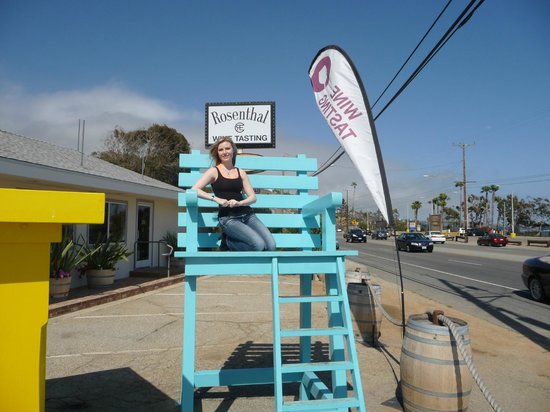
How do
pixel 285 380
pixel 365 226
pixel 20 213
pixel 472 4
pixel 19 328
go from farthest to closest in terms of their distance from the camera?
pixel 365 226, pixel 472 4, pixel 285 380, pixel 19 328, pixel 20 213

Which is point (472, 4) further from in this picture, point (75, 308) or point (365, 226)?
point (365, 226)

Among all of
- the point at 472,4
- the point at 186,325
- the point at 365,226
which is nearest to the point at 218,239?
the point at 186,325

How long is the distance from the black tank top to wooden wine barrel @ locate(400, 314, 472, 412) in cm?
193

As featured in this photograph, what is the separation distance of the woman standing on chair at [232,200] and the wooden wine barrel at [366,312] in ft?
8.38

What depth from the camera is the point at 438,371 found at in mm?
3324

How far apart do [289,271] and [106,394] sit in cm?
236

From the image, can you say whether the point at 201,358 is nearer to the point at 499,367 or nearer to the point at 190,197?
the point at 190,197

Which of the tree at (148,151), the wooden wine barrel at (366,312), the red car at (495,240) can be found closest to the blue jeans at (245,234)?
the wooden wine barrel at (366,312)

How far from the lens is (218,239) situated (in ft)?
13.8

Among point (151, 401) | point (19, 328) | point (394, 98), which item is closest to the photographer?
point (19, 328)

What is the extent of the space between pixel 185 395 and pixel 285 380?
124 cm

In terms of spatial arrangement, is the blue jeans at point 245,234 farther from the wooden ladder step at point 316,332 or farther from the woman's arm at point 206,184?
the wooden ladder step at point 316,332

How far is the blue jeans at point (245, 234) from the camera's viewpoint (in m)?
3.66

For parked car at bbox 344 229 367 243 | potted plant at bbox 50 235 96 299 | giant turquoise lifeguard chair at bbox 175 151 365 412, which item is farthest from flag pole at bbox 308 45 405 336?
parked car at bbox 344 229 367 243
